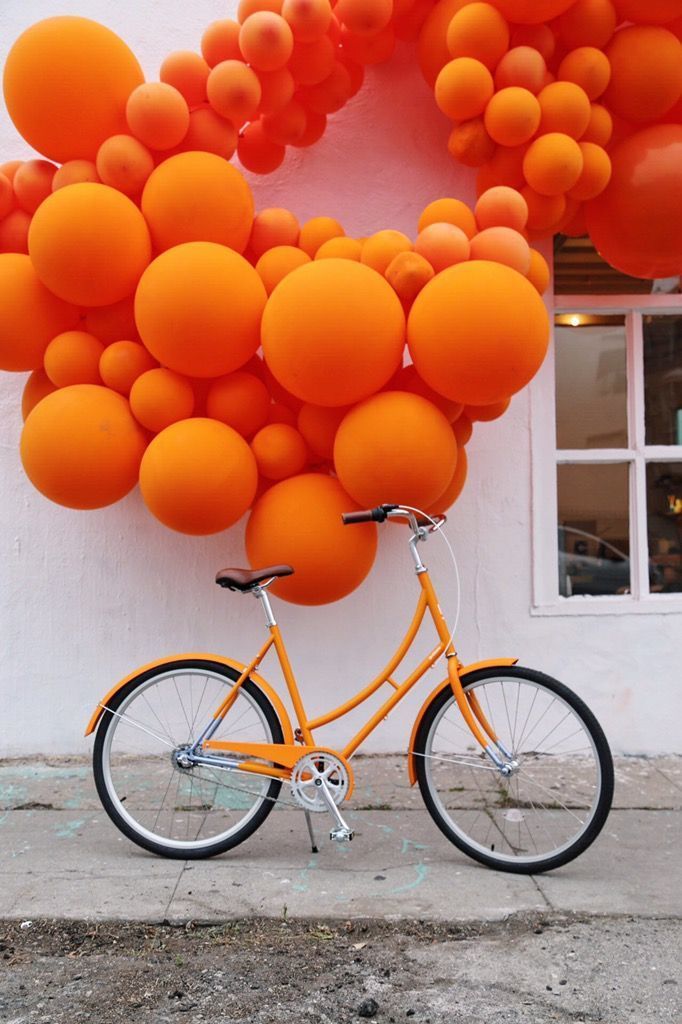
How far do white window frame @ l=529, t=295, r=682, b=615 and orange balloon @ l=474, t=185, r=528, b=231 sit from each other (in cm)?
105

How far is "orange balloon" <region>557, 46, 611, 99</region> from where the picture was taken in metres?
3.25

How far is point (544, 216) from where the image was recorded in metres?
3.41

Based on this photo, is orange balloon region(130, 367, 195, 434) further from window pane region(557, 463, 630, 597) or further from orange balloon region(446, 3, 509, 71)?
window pane region(557, 463, 630, 597)

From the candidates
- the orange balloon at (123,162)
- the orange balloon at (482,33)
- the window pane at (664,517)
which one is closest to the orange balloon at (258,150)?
the orange balloon at (123,162)

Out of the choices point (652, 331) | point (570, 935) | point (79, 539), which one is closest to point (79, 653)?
point (79, 539)

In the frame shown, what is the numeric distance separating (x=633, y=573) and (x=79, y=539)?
2.68m

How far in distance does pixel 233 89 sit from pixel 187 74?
0.22 m

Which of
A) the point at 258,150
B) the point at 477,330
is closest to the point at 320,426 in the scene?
the point at 477,330

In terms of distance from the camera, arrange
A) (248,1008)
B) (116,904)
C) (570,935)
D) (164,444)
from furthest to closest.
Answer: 1. (164,444)
2. (116,904)
3. (570,935)
4. (248,1008)

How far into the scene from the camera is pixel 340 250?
10.7ft

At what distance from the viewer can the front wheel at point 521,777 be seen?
2920 mm

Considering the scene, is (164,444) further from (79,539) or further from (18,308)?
(79,539)

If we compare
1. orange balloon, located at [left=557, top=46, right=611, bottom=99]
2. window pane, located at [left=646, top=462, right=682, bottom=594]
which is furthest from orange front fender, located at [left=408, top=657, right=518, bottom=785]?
orange balloon, located at [left=557, top=46, right=611, bottom=99]

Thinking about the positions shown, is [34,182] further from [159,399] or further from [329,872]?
[329,872]
